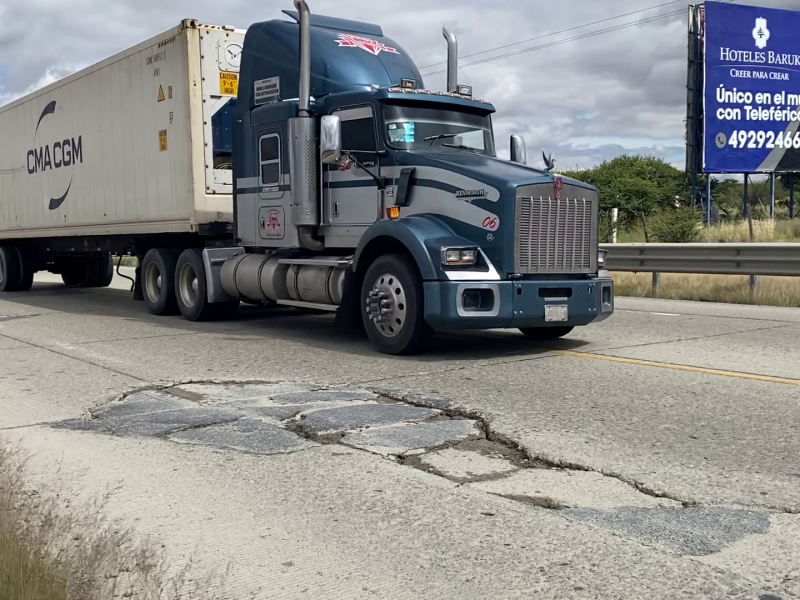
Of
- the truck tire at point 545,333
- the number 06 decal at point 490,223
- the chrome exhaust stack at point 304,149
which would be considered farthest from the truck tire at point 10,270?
the number 06 decal at point 490,223

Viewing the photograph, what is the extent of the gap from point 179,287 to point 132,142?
Answer: 249 centimetres

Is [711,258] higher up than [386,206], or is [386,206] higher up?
[386,206]

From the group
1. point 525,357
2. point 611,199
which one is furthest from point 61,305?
point 611,199

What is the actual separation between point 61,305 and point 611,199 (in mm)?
40699

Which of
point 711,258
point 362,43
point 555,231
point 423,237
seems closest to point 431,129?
point 423,237

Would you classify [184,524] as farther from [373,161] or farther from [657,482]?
[373,161]

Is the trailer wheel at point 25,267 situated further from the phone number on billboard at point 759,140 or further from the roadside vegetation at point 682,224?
the phone number on billboard at point 759,140

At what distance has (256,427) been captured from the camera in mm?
6051

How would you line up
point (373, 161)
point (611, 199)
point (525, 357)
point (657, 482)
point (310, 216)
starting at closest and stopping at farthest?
1. point (657, 482)
2. point (525, 357)
3. point (373, 161)
4. point (310, 216)
5. point (611, 199)

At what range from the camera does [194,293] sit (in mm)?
12742

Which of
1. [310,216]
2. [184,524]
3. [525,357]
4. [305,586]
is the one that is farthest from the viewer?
[310,216]

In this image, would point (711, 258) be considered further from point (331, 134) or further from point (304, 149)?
point (331, 134)

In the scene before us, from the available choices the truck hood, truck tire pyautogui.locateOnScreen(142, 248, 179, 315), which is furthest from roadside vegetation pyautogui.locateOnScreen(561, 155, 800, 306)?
truck tire pyautogui.locateOnScreen(142, 248, 179, 315)

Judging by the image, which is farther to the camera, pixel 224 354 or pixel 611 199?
pixel 611 199
